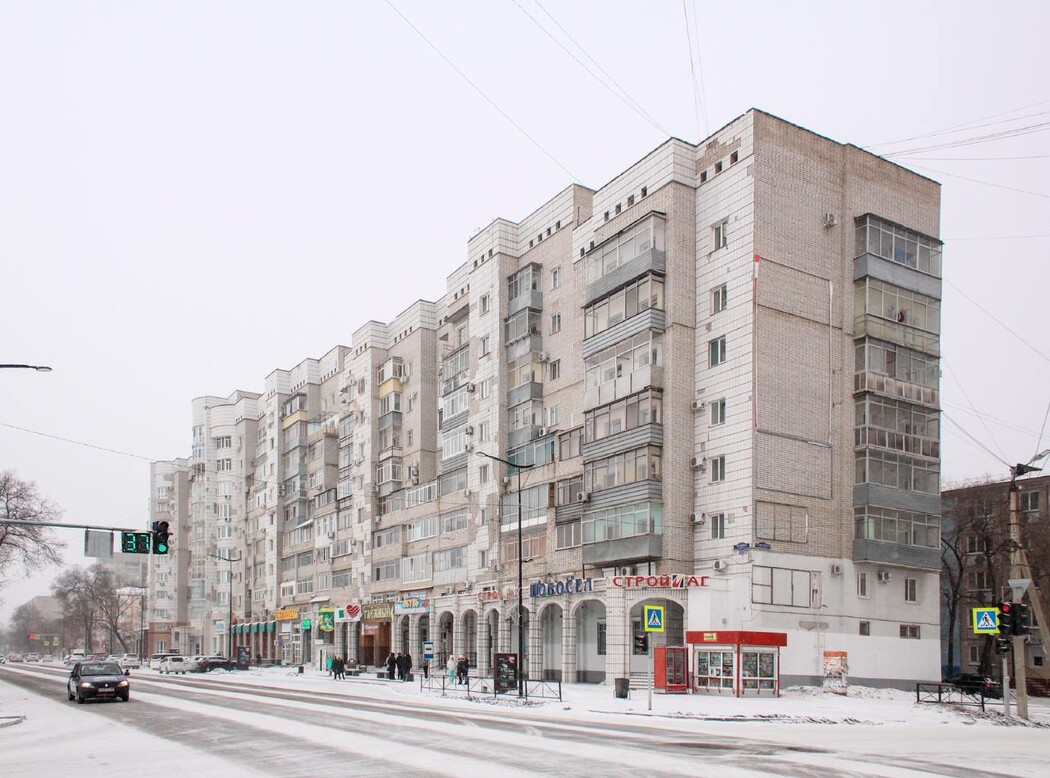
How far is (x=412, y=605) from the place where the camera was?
76938 mm

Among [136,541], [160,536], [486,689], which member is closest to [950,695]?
[486,689]

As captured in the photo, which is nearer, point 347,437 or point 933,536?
point 933,536

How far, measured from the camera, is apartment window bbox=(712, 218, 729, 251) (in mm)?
53562

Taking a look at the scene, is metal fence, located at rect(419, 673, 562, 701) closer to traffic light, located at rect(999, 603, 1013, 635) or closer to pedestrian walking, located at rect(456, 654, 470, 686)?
pedestrian walking, located at rect(456, 654, 470, 686)

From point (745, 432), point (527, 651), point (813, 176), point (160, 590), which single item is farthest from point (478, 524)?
point (160, 590)

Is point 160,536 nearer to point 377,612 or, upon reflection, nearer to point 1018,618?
point 1018,618

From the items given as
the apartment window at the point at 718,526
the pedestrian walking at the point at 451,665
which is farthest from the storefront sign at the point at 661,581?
the pedestrian walking at the point at 451,665

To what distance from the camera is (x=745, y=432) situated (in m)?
→ 50.4

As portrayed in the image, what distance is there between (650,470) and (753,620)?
8.65 metres

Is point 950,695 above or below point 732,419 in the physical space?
below

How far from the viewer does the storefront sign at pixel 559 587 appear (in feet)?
183

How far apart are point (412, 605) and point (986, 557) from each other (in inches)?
1473

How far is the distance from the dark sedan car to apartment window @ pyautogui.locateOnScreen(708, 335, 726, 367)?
29316 mm

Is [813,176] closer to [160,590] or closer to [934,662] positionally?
[934,662]
